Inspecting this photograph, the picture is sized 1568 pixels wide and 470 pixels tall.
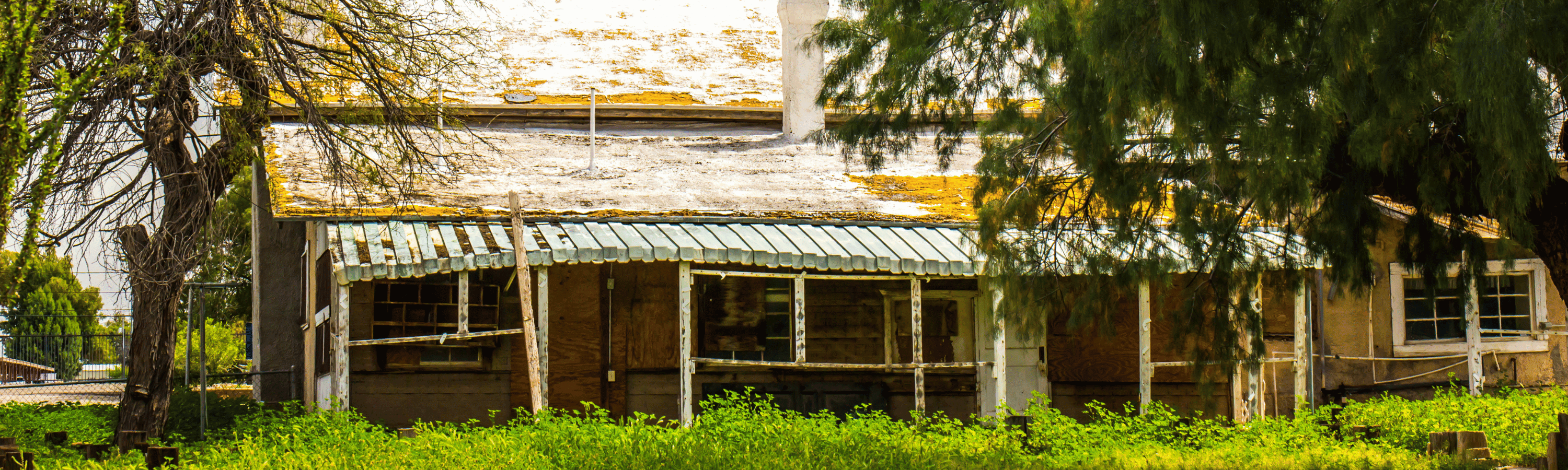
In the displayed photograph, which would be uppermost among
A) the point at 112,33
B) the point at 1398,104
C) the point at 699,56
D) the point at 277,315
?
the point at 699,56

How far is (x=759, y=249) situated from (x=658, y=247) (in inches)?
35.7

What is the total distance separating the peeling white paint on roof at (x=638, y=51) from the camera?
664 inches

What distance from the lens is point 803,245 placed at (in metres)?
11.7

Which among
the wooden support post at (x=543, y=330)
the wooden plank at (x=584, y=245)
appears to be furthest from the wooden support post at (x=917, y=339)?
the wooden support post at (x=543, y=330)

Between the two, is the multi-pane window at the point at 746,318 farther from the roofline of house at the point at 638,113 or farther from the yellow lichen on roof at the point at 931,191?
the roofline of house at the point at 638,113

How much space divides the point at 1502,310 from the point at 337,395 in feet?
44.5

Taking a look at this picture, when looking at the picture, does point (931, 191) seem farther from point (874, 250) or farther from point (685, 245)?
point (685, 245)

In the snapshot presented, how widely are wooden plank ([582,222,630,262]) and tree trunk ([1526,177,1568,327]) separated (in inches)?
270

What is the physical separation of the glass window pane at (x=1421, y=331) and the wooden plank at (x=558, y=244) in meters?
10.4

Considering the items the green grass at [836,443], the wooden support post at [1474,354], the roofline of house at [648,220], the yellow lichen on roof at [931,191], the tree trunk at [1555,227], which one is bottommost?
the green grass at [836,443]

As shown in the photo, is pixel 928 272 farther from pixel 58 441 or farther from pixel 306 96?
pixel 58 441

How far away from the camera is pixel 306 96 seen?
40.0 ft

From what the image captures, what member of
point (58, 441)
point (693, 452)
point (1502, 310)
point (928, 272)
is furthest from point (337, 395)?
point (1502, 310)

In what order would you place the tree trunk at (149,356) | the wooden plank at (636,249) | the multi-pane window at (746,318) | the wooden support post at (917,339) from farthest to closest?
1. the multi-pane window at (746,318)
2. the tree trunk at (149,356)
3. the wooden support post at (917,339)
4. the wooden plank at (636,249)
